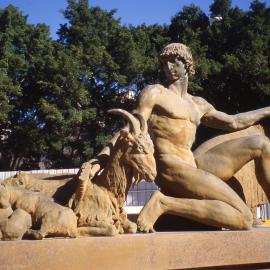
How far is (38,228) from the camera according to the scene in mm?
4609

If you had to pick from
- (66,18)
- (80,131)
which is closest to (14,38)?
(66,18)

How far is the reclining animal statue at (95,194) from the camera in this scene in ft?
15.2

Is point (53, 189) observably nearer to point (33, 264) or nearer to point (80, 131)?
point (33, 264)

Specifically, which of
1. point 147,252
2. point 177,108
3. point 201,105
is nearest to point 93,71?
point 201,105

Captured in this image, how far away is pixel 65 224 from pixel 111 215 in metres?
0.62

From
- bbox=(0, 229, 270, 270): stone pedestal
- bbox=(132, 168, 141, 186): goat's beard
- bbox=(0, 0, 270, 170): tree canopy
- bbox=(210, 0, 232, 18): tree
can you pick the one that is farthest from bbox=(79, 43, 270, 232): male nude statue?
bbox=(210, 0, 232, 18): tree

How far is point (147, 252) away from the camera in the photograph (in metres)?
4.73

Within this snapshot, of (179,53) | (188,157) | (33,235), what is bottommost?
(33,235)

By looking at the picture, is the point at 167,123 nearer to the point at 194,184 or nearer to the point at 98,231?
the point at 194,184

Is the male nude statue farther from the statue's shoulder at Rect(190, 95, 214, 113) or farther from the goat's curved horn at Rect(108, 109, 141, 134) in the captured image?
the goat's curved horn at Rect(108, 109, 141, 134)

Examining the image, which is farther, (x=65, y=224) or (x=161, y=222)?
(x=161, y=222)

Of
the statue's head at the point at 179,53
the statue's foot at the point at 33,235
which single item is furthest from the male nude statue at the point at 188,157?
the statue's foot at the point at 33,235

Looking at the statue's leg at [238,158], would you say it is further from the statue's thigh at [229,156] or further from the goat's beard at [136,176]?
the goat's beard at [136,176]

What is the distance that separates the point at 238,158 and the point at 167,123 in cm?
96
